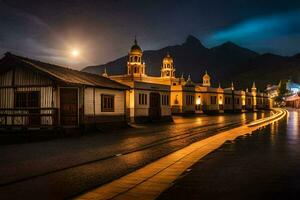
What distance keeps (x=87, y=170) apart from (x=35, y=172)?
4.95 feet

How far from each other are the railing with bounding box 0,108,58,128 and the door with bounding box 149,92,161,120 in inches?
690

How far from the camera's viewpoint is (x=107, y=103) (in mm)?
28922

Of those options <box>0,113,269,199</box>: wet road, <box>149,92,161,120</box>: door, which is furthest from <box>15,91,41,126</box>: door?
<box>149,92,161,120</box>: door

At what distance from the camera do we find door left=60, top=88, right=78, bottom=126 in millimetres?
25002

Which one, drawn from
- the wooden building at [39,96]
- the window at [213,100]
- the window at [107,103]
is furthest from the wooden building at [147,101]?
the window at [213,100]

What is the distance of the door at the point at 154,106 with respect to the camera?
40719 millimetres

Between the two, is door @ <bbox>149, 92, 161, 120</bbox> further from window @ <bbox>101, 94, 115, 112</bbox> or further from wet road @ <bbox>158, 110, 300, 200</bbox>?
wet road @ <bbox>158, 110, 300, 200</bbox>

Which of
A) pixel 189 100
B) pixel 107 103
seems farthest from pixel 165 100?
pixel 189 100

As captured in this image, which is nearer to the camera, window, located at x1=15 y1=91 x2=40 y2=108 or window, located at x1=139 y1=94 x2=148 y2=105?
window, located at x1=15 y1=91 x2=40 y2=108

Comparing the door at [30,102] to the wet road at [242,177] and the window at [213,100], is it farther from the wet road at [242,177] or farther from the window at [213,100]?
the window at [213,100]

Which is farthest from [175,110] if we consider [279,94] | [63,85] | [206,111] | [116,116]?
[279,94]

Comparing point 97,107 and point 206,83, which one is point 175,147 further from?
point 206,83

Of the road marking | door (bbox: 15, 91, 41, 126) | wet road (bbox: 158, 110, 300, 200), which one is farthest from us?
door (bbox: 15, 91, 41, 126)

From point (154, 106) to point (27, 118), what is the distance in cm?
1876
